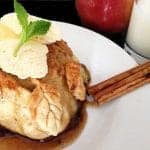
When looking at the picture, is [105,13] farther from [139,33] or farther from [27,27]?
[27,27]

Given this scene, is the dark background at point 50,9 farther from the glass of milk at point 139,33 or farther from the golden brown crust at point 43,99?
the golden brown crust at point 43,99

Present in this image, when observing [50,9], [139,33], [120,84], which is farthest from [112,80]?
[50,9]

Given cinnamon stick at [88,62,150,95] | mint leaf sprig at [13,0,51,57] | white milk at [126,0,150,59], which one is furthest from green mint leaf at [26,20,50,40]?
white milk at [126,0,150,59]

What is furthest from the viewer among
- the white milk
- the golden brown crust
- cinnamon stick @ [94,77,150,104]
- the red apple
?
the red apple

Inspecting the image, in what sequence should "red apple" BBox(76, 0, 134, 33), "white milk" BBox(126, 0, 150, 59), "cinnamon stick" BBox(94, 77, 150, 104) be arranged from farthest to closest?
1. "red apple" BBox(76, 0, 134, 33)
2. "white milk" BBox(126, 0, 150, 59)
3. "cinnamon stick" BBox(94, 77, 150, 104)

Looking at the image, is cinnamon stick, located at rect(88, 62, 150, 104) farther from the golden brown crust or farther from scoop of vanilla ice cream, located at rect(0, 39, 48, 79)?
scoop of vanilla ice cream, located at rect(0, 39, 48, 79)

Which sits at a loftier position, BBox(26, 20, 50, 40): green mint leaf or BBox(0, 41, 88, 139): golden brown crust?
BBox(26, 20, 50, 40): green mint leaf

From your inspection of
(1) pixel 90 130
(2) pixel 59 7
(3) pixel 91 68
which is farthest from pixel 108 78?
(2) pixel 59 7
